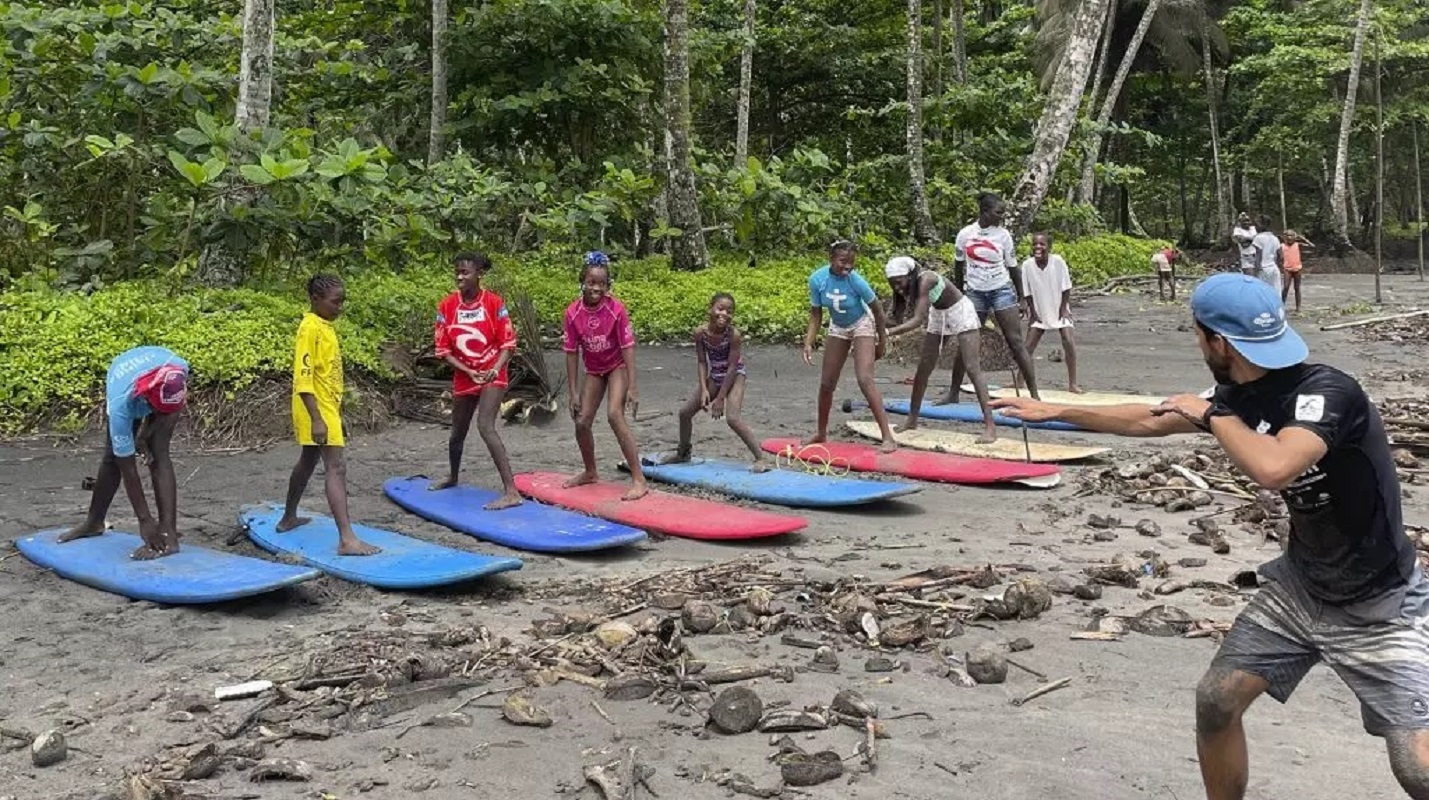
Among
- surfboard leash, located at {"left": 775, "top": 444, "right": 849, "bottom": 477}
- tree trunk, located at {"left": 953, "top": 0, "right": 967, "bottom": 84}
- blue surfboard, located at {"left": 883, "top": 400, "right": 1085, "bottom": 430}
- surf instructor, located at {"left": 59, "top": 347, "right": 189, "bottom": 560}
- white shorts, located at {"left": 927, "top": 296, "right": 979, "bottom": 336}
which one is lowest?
surfboard leash, located at {"left": 775, "top": 444, "right": 849, "bottom": 477}

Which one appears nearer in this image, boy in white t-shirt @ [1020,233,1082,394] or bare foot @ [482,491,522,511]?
bare foot @ [482,491,522,511]

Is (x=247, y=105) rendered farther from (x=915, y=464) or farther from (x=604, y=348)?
(x=915, y=464)

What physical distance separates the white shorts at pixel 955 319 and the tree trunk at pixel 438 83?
7.85 m

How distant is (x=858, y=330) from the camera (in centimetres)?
957

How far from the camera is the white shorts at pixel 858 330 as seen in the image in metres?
9.57

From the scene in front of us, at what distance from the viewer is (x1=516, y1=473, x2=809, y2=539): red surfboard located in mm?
7223

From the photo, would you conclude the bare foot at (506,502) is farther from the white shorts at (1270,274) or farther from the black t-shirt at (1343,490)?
the white shorts at (1270,274)

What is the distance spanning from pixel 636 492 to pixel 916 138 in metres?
12.8

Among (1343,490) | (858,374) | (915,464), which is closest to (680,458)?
(858,374)

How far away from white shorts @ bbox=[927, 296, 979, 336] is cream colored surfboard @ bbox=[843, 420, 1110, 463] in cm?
91

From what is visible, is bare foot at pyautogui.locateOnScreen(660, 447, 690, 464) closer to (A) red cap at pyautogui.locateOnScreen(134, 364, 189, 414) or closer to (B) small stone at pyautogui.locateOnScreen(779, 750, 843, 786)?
(A) red cap at pyautogui.locateOnScreen(134, 364, 189, 414)

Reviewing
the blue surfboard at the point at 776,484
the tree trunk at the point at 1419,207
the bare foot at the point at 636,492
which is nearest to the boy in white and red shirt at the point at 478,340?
the bare foot at the point at 636,492

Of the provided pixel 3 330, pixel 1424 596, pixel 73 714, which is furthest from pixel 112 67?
pixel 1424 596

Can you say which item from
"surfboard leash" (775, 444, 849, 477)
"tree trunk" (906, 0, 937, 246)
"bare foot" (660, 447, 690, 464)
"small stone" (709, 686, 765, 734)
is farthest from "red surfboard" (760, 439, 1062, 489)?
"tree trunk" (906, 0, 937, 246)
